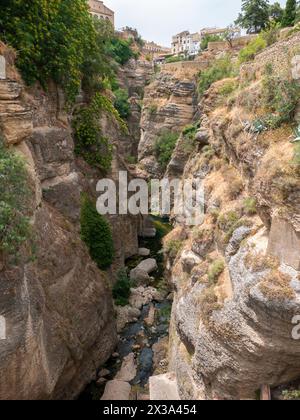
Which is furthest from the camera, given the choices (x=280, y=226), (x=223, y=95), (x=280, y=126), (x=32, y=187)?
(x=223, y=95)

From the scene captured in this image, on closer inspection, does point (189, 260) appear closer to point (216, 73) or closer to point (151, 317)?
point (151, 317)

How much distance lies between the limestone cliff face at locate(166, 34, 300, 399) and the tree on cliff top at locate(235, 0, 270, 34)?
971 inches

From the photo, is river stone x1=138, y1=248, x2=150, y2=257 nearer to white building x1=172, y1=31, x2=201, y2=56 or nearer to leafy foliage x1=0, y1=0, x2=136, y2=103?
leafy foliage x1=0, y1=0, x2=136, y2=103

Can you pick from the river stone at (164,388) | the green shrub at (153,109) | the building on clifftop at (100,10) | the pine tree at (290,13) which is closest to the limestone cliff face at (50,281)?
the river stone at (164,388)

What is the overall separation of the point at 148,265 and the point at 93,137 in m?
10.6

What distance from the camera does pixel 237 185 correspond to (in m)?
11.4

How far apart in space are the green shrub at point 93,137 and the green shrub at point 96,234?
2814 mm

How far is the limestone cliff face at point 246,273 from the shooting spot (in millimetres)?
7004

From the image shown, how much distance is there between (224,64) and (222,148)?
19.5 m

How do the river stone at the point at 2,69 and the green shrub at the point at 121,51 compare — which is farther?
the green shrub at the point at 121,51

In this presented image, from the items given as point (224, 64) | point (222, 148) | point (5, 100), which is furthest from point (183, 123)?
point (5, 100)

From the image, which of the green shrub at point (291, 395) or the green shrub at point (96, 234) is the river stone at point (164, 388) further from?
the green shrub at point (96, 234)

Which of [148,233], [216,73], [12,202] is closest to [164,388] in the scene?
[12,202]

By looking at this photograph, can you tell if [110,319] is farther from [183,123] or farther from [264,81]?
[183,123]
